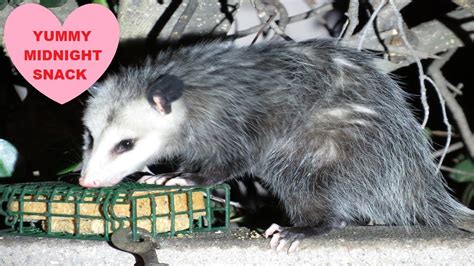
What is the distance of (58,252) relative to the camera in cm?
206

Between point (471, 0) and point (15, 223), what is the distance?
63.6 inches

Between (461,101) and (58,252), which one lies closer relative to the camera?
(58,252)

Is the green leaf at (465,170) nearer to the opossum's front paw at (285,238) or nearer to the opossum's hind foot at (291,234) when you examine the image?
the opossum's hind foot at (291,234)

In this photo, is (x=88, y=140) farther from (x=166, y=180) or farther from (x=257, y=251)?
(x=257, y=251)

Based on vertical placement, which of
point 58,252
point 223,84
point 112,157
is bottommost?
point 58,252

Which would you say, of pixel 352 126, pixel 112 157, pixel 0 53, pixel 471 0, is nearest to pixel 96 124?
pixel 112 157

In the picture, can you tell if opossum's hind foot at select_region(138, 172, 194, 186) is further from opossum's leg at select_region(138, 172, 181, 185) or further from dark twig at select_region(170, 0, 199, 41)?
dark twig at select_region(170, 0, 199, 41)

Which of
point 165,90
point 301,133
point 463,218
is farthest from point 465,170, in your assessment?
point 165,90

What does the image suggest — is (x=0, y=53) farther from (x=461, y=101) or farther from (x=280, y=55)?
(x=461, y=101)

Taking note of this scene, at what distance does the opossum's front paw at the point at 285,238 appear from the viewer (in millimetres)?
2018

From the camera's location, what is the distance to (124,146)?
7.24ft

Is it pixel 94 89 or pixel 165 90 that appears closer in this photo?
pixel 165 90

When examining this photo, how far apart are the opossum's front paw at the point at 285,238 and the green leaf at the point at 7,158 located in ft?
3.60

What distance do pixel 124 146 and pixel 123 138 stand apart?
0.02 meters
